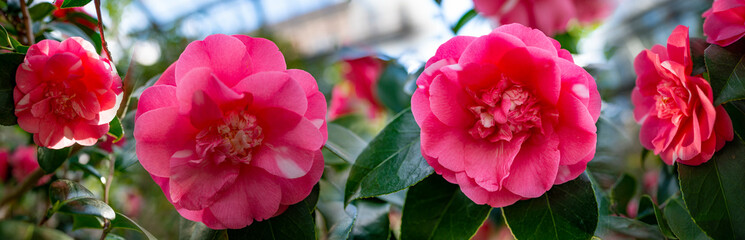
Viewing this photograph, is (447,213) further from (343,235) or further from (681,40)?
(681,40)

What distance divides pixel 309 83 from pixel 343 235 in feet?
0.52

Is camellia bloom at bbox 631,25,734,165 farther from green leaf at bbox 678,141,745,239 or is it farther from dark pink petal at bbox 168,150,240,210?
dark pink petal at bbox 168,150,240,210

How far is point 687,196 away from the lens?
427 millimetres

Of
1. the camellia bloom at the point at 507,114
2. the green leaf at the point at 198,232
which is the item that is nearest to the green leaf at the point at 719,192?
the camellia bloom at the point at 507,114

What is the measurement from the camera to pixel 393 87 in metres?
1.04

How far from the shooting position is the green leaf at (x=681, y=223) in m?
0.45

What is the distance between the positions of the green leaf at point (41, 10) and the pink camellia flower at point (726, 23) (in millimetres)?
779

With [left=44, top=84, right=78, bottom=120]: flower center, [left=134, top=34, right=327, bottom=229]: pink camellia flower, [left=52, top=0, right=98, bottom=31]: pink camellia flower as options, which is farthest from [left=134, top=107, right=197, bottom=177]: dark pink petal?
[left=52, top=0, right=98, bottom=31]: pink camellia flower

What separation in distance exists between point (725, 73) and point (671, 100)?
0.18 ft

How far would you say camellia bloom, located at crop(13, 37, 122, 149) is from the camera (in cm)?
41

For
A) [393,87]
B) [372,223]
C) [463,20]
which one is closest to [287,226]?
[372,223]

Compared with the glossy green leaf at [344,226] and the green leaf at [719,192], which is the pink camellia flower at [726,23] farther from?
the glossy green leaf at [344,226]

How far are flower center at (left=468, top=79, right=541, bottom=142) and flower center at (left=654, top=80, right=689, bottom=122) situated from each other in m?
0.16

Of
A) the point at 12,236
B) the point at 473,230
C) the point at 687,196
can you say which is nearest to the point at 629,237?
the point at 687,196
